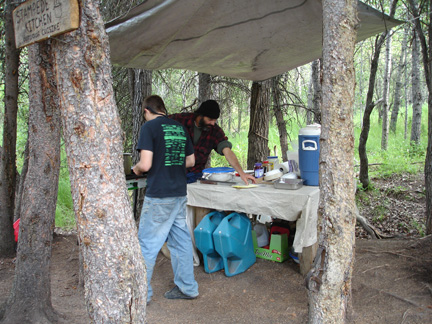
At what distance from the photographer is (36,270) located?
2.87 m

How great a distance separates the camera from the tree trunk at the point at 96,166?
1.86 metres

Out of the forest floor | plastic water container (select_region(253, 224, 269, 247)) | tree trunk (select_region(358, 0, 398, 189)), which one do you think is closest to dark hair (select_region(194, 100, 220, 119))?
plastic water container (select_region(253, 224, 269, 247))

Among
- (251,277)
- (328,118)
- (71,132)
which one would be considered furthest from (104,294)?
(251,277)

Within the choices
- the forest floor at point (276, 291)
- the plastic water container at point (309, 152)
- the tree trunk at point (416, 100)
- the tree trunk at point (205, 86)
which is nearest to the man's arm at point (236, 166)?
the plastic water container at point (309, 152)

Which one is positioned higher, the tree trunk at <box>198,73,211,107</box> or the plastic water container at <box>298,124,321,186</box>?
the tree trunk at <box>198,73,211,107</box>

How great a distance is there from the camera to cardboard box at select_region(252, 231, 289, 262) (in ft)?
13.5

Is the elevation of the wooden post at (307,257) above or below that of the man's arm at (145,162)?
below

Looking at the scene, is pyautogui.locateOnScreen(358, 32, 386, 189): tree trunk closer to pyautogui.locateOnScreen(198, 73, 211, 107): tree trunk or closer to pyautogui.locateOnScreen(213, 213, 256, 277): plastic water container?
pyautogui.locateOnScreen(198, 73, 211, 107): tree trunk

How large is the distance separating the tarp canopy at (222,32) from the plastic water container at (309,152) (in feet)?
3.90

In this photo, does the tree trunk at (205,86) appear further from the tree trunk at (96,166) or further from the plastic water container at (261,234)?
the tree trunk at (96,166)

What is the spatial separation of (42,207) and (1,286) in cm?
164

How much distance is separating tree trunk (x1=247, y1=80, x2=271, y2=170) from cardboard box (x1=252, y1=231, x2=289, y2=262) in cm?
179

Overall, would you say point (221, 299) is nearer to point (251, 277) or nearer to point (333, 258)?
point (251, 277)

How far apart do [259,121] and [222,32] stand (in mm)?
1931
